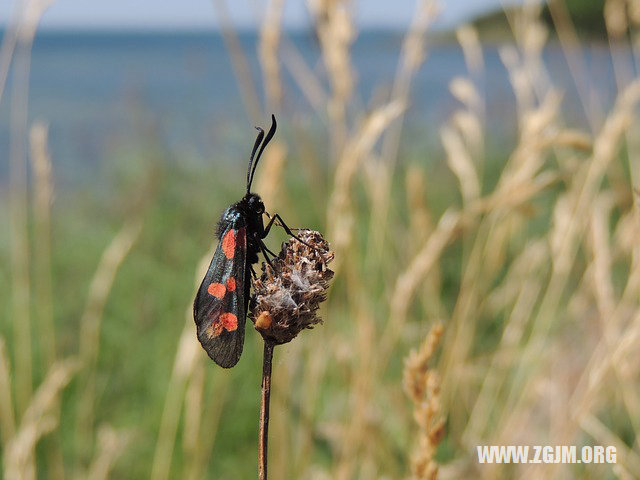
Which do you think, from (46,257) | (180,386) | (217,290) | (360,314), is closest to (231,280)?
(217,290)

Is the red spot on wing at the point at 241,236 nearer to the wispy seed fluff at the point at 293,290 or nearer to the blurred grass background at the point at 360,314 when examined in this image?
the wispy seed fluff at the point at 293,290

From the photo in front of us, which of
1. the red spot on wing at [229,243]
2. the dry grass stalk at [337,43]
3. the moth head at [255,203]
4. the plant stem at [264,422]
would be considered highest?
the dry grass stalk at [337,43]

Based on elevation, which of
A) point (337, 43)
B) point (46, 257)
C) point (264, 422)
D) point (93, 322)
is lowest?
point (264, 422)

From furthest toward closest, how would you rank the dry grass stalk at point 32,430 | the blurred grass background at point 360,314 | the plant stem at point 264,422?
the blurred grass background at point 360,314, the dry grass stalk at point 32,430, the plant stem at point 264,422

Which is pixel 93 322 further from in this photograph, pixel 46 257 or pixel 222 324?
pixel 222 324

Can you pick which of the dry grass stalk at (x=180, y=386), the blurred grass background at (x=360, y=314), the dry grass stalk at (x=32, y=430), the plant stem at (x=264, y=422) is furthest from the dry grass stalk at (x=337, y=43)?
the plant stem at (x=264, y=422)

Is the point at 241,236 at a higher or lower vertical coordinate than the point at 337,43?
lower

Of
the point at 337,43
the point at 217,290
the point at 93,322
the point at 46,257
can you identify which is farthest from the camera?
the point at 46,257

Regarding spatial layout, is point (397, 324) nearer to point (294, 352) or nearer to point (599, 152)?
point (599, 152)
